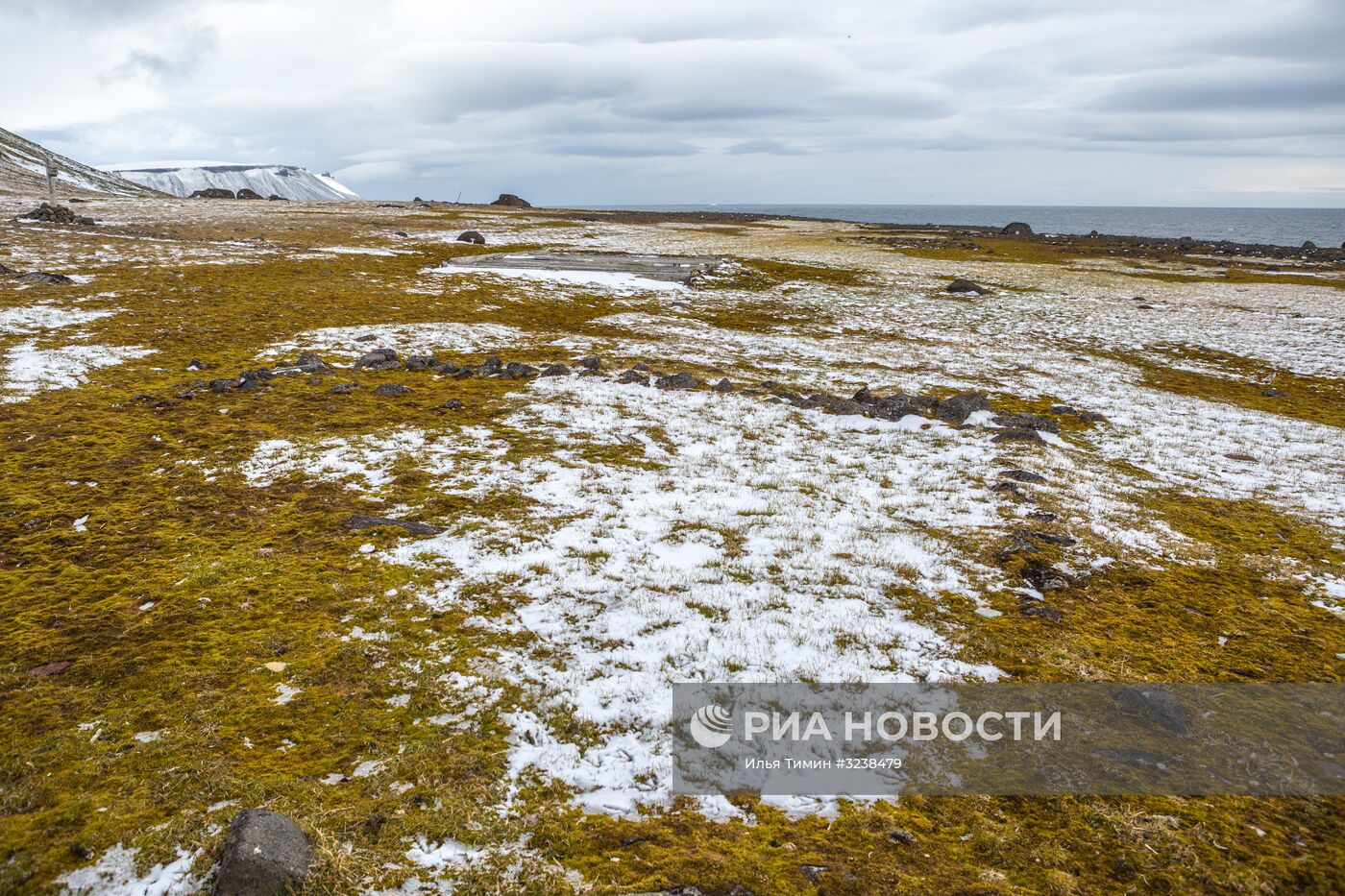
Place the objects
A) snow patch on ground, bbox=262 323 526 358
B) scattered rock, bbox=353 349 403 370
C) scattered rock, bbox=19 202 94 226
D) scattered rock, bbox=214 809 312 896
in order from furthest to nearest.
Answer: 1. scattered rock, bbox=19 202 94 226
2. snow patch on ground, bbox=262 323 526 358
3. scattered rock, bbox=353 349 403 370
4. scattered rock, bbox=214 809 312 896

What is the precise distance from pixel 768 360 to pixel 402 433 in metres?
15.6

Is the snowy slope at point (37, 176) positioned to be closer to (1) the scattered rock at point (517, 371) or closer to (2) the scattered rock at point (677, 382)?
(1) the scattered rock at point (517, 371)

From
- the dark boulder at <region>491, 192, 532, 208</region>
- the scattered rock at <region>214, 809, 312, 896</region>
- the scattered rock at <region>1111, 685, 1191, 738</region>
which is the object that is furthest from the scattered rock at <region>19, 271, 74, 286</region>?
the dark boulder at <region>491, 192, 532, 208</region>

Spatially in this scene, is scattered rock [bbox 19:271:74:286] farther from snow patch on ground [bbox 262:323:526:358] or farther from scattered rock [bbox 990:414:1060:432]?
scattered rock [bbox 990:414:1060:432]

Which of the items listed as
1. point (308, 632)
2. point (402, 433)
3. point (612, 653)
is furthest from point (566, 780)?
point (402, 433)

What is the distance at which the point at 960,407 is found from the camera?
62.1 feet

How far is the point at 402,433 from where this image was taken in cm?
1553

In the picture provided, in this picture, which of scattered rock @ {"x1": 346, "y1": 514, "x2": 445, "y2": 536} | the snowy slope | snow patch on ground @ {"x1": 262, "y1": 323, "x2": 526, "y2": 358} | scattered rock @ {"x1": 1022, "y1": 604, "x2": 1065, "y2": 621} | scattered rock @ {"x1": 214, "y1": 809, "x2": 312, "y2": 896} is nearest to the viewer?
scattered rock @ {"x1": 214, "y1": 809, "x2": 312, "y2": 896}

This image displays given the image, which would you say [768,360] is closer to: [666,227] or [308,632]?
[308,632]

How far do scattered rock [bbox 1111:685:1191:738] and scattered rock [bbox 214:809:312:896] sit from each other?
856 centimetres

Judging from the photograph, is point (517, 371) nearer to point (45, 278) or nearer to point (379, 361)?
point (379, 361)

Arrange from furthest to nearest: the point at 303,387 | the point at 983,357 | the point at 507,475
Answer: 1. the point at 983,357
2. the point at 303,387
3. the point at 507,475

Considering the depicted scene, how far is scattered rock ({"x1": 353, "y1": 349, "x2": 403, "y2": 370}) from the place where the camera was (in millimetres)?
20953

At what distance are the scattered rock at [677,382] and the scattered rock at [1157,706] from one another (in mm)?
15301
